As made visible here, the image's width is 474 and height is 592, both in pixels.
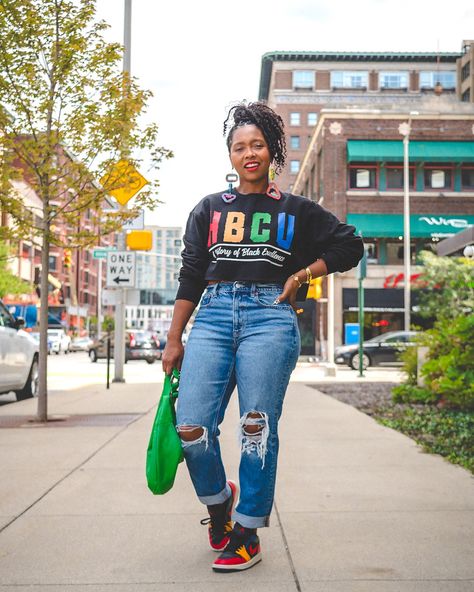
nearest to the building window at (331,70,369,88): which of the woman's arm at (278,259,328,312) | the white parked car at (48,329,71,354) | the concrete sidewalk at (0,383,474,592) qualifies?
the white parked car at (48,329,71,354)

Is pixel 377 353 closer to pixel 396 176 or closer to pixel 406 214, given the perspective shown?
pixel 406 214

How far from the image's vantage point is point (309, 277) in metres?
3.64

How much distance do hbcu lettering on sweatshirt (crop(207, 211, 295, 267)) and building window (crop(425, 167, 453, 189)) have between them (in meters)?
40.1

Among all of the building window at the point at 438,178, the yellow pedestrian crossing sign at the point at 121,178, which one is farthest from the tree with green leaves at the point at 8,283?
the yellow pedestrian crossing sign at the point at 121,178

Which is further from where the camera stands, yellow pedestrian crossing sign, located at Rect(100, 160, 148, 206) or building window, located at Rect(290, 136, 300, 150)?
building window, located at Rect(290, 136, 300, 150)

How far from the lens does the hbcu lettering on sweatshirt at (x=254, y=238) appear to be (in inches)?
139

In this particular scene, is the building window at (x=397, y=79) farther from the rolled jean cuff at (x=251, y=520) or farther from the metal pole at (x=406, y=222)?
the rolled jean cuff at (x=251, y=520)

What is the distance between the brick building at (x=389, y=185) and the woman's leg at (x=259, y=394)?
1478 inches

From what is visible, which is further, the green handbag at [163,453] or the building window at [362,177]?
the building window at [362,177]

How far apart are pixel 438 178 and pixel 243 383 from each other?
4075 cm

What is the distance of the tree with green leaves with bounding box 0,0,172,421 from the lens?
920cm

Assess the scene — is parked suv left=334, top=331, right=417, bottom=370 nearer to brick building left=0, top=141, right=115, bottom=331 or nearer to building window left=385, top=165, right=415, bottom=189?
building window left=385, top=165, right=415, bottom=189

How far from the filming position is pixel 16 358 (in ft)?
40.1

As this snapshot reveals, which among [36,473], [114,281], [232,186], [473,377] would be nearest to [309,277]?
[232,186]
